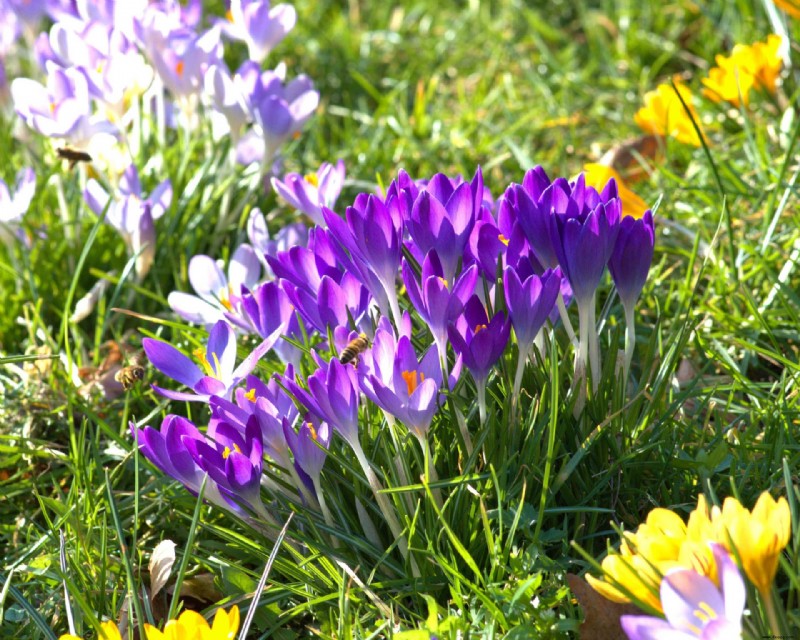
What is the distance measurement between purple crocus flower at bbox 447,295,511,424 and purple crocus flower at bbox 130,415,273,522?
302mm

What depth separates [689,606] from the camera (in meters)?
0.99

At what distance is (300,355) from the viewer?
1550mm

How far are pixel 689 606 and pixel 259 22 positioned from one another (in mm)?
1766

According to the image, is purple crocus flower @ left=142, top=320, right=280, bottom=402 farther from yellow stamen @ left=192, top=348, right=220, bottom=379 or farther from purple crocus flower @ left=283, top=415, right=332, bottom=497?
purple crocus flower @ left=283, top=415, right=332, bottom=497

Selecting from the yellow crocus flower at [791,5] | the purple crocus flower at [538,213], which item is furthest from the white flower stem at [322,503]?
the yellow crocus flower at [791,5]

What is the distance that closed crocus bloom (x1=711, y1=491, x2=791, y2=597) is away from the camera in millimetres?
1006

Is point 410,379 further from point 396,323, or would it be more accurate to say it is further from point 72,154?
point 72,154

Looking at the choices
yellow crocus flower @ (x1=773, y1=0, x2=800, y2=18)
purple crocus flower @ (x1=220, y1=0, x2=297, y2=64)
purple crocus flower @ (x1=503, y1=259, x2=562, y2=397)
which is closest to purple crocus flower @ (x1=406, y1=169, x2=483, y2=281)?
purple crocus flower @ (x1=503, y1=259, x2=562, y2=397)

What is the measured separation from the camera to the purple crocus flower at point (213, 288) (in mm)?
1723

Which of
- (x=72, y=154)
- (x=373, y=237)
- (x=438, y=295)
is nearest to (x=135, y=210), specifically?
(x=72, y=154)

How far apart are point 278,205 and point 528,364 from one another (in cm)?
123

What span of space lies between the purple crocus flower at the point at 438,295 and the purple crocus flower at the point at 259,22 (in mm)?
1233

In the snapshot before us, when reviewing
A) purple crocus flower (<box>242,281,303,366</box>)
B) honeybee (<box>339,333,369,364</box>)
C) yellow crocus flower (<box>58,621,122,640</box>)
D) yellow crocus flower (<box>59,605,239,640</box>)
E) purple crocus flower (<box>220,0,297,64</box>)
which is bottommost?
yellow crocus flower (<box>58,621,122,640</box>)

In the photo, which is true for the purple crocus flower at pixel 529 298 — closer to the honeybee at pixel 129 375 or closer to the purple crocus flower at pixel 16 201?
the honeybee at pixel 129 375
